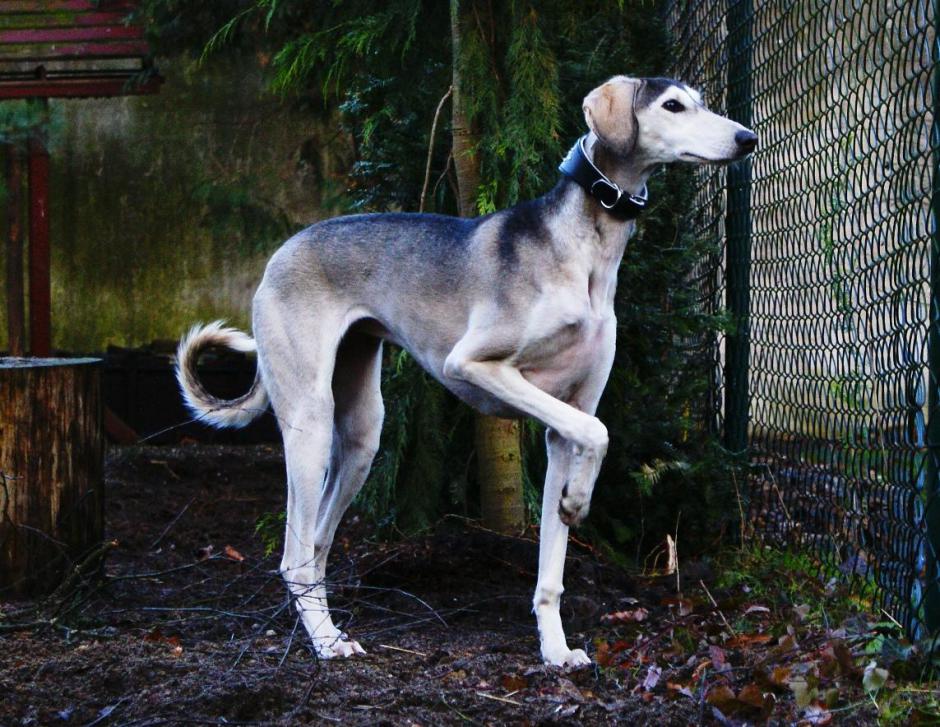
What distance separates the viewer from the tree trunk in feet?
17.0

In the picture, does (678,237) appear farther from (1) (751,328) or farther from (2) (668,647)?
(2) (668,647)

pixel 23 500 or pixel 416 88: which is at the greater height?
pixel 416 88

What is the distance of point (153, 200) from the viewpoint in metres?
11.3

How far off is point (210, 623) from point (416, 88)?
254cm

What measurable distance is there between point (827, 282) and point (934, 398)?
4.32 ft

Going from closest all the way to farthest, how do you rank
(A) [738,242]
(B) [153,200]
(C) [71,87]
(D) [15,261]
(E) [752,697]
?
(E) [752,697], (A) [738,242], (C) [71,87], (D) [15,261], (B) [153,200]

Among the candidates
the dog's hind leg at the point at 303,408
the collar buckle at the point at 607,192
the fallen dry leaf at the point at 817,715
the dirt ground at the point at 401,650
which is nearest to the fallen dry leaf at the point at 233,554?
the dirt ground at the point at 401,650

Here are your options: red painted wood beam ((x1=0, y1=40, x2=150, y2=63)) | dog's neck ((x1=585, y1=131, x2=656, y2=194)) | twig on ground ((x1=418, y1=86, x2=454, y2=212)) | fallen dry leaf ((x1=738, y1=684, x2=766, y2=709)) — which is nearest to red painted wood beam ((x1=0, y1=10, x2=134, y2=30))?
red painted wood beam ((x1=0, y1=40, x2=150, y2=63))

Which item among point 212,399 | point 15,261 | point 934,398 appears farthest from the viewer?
point 15,261

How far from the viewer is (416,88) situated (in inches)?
221

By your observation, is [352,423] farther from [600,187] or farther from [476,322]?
[600,187]

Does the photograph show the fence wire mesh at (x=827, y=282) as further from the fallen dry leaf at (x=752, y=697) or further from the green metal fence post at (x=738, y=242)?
the fallen dry leaf at (x=752, y=697)

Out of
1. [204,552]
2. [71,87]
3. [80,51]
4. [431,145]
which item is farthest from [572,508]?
[71,87]

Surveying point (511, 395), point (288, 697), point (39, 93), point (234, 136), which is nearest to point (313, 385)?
point (511, 395)
